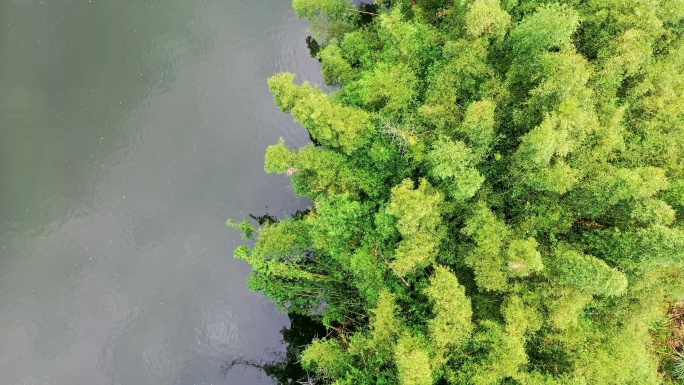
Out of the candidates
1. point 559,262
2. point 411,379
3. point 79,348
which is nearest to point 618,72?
point 559,262

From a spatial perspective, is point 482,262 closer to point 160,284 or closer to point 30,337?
point 160,284

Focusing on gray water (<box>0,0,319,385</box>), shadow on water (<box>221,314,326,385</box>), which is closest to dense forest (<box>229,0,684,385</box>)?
shadow on water (<box>221,314,326,385</box>)

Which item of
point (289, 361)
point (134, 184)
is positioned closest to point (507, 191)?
point (289, 361)

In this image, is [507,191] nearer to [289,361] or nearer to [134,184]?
[289,361]

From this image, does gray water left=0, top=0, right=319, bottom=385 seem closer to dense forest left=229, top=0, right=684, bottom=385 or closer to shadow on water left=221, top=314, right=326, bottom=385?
shadow on water left=221, top=314, right=326, bottom=385

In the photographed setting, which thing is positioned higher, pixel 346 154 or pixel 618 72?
pixel 346 154
